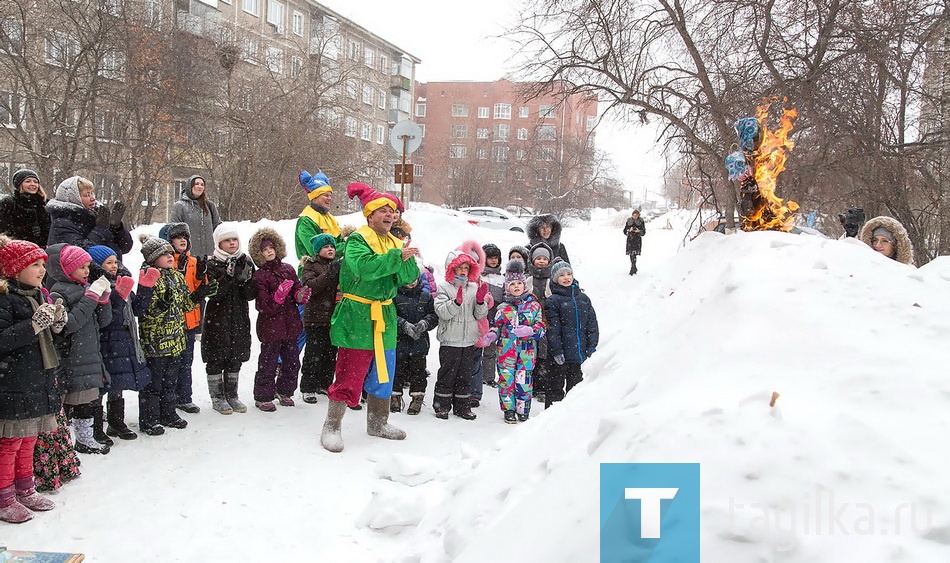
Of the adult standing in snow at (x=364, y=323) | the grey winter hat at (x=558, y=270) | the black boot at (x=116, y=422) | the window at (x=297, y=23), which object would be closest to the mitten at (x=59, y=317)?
the black boot at (x=116, y=422)

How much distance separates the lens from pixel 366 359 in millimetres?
5055

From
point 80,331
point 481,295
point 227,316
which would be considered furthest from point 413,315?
point 80,331

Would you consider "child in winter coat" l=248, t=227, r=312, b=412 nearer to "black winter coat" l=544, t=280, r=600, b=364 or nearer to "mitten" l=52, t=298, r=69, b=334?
"mitten" l=52, t=298, r=69, b=334

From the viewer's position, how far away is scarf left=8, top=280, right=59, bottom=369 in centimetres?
378

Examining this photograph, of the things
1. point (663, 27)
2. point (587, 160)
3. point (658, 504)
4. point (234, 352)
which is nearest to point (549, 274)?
point (234, 352)

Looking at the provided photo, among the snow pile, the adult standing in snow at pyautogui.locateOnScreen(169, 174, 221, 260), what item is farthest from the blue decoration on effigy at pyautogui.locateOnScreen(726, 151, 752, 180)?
the adult standing in snow at pyautogui.locateOnScreen(169, 174, 221, 260)

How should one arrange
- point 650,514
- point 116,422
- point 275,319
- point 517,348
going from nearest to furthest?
point 650,514, point 116,422, point 275,319, point 517,348

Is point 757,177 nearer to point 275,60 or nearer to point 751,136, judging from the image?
point 751,136

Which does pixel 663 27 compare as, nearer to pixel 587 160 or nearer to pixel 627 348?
pixel 627 348

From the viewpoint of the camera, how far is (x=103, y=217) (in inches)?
220

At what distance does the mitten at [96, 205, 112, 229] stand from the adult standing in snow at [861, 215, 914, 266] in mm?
6331

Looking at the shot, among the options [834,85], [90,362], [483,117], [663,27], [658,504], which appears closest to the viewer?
[658,504]

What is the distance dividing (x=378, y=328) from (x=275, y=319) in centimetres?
140

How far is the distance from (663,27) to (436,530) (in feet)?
40.0
